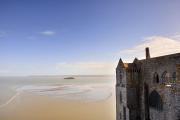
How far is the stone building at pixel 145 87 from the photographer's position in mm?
23078

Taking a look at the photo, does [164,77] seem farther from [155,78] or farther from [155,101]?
[155,101]

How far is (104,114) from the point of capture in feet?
139

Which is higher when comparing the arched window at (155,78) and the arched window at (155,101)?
the arched window at (155,78)

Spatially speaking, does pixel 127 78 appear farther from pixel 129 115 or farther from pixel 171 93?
pixel 171 93

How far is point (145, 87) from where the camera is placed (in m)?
26.9

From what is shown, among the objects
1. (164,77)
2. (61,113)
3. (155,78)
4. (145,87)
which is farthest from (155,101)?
(61,113)

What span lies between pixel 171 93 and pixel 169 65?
41.9ft

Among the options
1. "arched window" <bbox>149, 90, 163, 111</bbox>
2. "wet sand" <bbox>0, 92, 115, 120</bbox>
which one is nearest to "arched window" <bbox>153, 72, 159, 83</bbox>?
"arched window" <bbox>149, 90, 163, 111</bbox>

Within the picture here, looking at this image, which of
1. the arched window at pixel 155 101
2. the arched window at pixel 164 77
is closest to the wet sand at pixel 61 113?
the arched window at pixel 155 101

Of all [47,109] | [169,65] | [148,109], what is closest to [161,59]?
[169,65]

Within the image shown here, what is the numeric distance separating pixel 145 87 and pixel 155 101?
2.22 m

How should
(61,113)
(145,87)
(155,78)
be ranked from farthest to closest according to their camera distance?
(61,113)
(145,87)
(155,78)

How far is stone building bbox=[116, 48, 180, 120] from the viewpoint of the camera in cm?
2308

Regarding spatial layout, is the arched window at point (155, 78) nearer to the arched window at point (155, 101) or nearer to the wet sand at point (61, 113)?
the arched window at point (155, 101)
